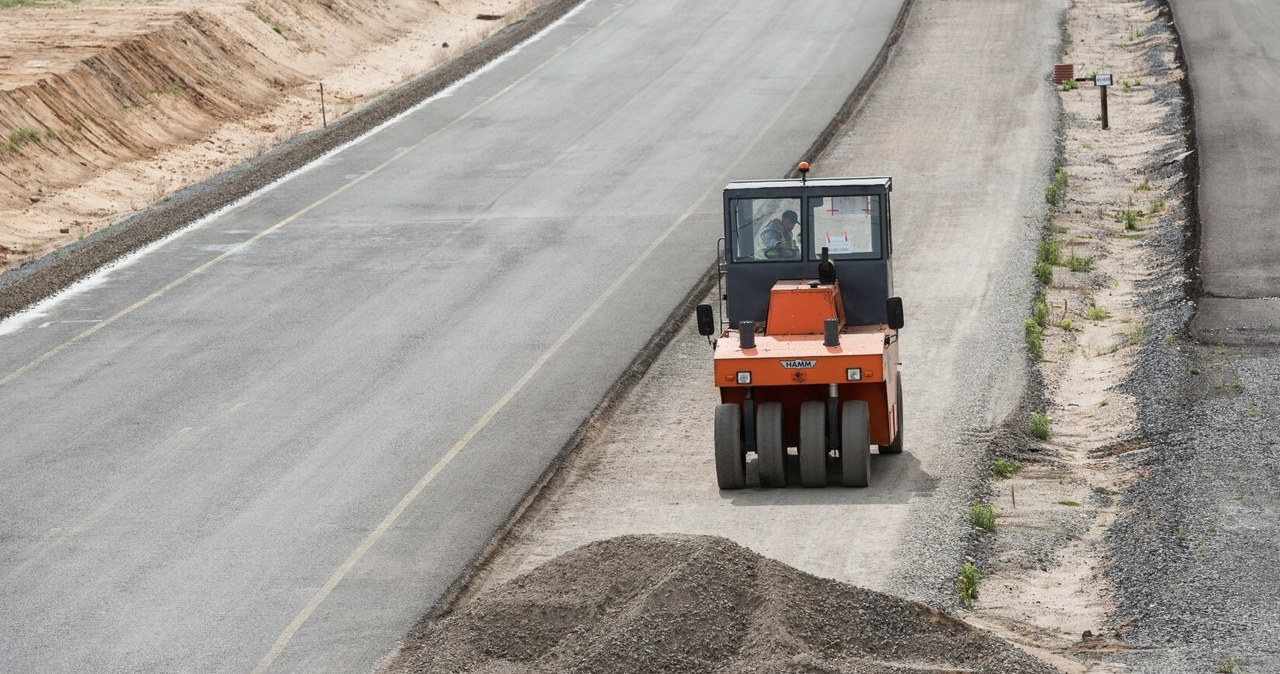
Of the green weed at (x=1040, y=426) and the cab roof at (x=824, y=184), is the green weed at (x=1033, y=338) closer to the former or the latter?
the green weed at (x=1040, y=426)

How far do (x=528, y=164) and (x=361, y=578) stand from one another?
19.8 m

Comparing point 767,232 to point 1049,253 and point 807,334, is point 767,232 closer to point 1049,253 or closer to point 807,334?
point 807,334

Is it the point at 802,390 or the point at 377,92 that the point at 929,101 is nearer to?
the point at 377,92

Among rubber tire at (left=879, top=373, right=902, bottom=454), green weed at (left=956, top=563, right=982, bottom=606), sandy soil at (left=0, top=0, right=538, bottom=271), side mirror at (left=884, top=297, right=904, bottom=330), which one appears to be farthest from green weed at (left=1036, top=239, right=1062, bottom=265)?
sandy soil at (left=0, top=0, right=538, bottom=271)

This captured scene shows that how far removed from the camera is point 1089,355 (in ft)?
72.1

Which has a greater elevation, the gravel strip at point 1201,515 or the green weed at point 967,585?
the gravel strip at point 1201,515

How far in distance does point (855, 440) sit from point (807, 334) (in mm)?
1251

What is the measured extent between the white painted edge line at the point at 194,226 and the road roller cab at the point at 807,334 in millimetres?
12431

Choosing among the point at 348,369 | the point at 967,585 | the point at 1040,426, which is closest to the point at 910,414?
the point at 1040,426

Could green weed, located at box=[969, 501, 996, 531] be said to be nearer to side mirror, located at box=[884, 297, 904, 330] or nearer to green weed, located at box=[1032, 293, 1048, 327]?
side mirror, located at box=[884, 297, 904, 330]

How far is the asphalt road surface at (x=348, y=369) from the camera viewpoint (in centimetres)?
1458

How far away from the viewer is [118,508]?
669 inches

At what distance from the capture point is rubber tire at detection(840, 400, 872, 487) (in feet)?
53.0

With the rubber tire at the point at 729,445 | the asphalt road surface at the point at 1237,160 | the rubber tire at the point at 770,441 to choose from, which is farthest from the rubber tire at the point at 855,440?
the asphalt road surface at the point at 1237,160
